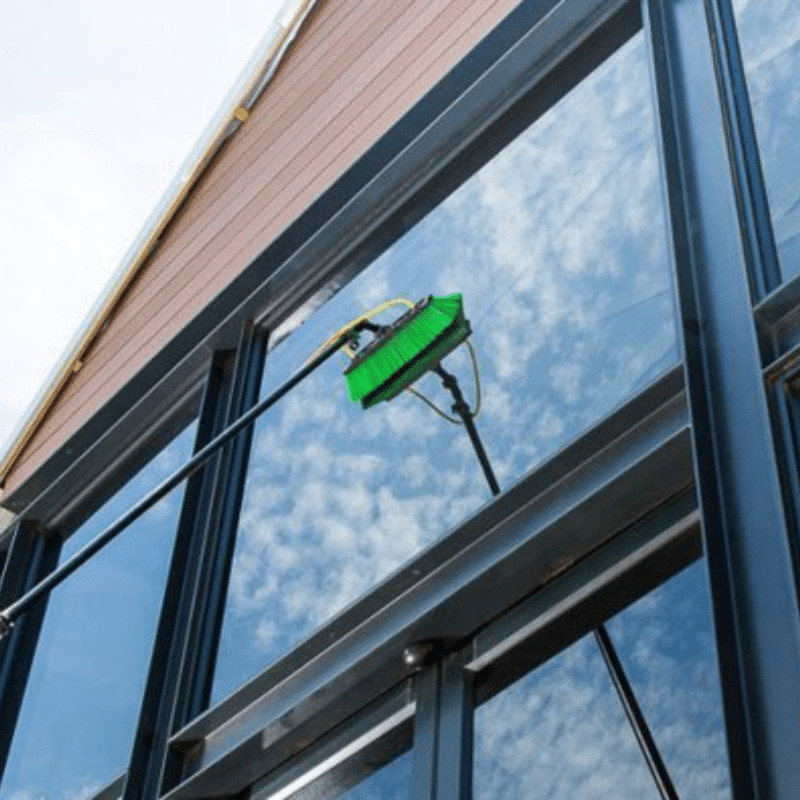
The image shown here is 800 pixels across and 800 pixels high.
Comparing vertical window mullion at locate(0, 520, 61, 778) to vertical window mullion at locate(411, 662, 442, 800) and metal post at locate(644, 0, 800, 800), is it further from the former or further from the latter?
metal post at locate(644, 0, 800, 800)

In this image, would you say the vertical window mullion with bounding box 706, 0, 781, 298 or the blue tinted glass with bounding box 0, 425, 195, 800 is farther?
the blue tinted glass with bounding box 0, 425, 195, 800

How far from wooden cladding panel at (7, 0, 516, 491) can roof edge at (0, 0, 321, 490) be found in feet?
0.13

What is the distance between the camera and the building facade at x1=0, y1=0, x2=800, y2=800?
273 cm

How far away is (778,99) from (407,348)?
3.50 ft

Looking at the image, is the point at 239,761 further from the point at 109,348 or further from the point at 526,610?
the point at 109,348

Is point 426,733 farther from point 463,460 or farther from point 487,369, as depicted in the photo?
point 487,369

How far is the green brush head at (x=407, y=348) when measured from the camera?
388 centimetres

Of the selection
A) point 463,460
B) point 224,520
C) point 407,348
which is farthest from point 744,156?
point 224,520

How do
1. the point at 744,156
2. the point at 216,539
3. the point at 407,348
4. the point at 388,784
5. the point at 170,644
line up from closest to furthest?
1. the point at 388,784
2. the point at 744,156
3. the point at 407,348
4. the point at 170,644
5. the point at 216,539

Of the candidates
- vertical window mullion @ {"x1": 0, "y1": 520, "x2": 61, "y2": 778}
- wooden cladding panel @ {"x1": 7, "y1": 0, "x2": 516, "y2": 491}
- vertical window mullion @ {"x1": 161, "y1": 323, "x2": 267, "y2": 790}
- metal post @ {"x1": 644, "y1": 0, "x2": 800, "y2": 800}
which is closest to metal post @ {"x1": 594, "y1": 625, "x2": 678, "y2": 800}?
metal post @ {"x1": 644, "y1": 0, "x2": 800, "y2": 800}

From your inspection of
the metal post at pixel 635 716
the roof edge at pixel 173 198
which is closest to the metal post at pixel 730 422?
the metal post at pixel 635 716

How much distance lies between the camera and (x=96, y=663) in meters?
4.70

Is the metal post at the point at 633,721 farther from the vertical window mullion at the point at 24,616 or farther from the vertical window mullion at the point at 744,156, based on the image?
the vertical window mullion at the point at 24,616

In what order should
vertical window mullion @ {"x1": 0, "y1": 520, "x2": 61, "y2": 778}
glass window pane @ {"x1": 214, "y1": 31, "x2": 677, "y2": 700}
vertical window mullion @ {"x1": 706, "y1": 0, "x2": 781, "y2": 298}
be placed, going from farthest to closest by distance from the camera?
1. vertical window mullion @ {"x1": 0, "y1": 520, "x2": 61, "y2": 778}
2. glass window pane @ {"x1": 214, "y1": 31, "x2": 677, "y2": 700}
3. vertical window mullion @ {"x1": 706, "y1": 0, "x2": 781, "y2": 298}
